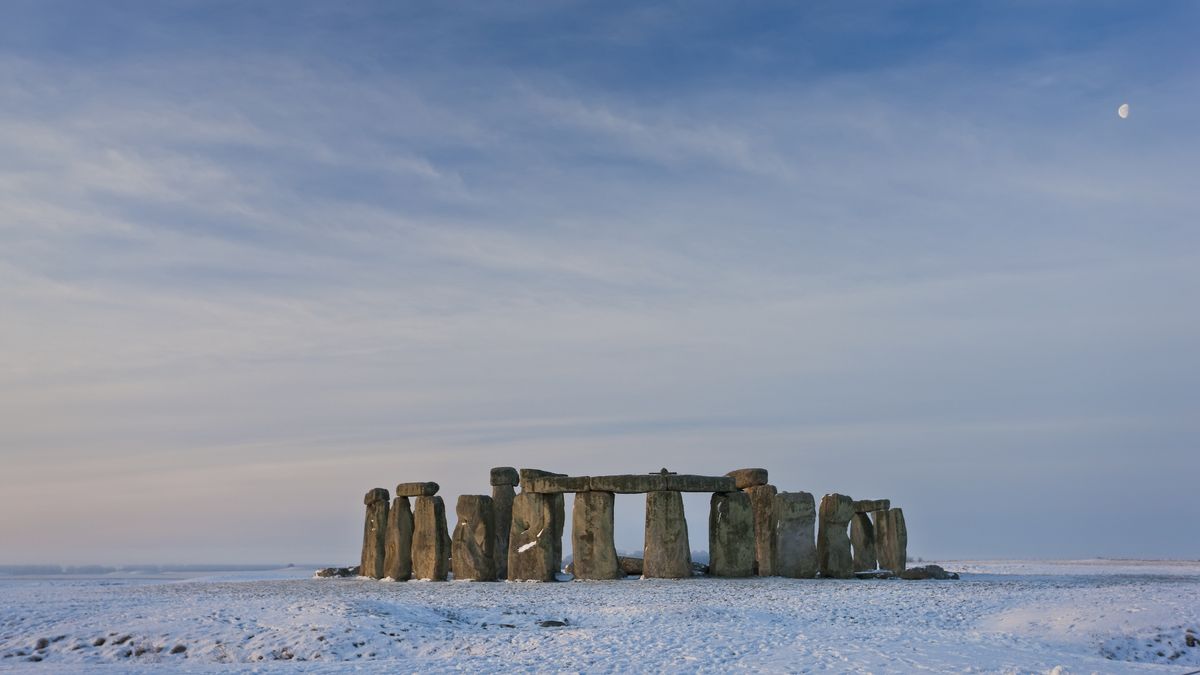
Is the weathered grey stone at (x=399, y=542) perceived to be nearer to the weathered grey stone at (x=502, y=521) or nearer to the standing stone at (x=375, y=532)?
the standing stone at (x=375, y=532)

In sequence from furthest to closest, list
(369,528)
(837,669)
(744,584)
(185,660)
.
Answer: (369,528) → (744,584) → (185,660) → (837,669)

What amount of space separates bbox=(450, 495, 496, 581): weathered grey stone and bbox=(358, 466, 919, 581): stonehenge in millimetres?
30

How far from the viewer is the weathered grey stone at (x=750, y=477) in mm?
32281

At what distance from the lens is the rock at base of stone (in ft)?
109

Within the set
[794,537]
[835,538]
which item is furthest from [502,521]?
[835,538]

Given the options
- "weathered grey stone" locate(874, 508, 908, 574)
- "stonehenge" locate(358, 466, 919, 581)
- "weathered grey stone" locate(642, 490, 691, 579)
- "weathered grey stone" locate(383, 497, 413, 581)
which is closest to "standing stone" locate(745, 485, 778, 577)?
"stonehenge" locate(358, 466, 919, 581)

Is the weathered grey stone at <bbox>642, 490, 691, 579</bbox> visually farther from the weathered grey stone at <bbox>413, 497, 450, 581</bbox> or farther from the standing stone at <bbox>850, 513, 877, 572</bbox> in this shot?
the standing stone at <bbox>850, 513, 877, 572</bbox>

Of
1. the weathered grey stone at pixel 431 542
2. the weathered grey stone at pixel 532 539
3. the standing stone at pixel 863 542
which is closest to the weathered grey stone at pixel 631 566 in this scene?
the weathered grey stone at pixel 532 539

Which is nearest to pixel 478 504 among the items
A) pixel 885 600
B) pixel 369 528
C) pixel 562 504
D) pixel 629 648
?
pixel 562 504

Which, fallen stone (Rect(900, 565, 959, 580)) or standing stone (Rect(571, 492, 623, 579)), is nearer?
standing stone (Rect(571, 492, 623, 579))

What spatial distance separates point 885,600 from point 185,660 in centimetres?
1422

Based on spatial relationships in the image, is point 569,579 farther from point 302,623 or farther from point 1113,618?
point 1113,618

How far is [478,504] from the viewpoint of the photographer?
32.1 m

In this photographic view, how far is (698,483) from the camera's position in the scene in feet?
101
